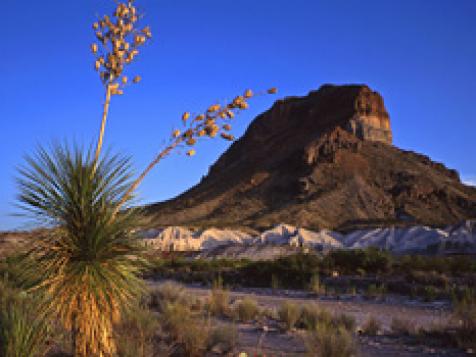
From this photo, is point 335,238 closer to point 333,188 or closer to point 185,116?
point 333,188

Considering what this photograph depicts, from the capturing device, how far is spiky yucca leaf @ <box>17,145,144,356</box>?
4.53m

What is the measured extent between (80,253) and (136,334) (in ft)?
7.57

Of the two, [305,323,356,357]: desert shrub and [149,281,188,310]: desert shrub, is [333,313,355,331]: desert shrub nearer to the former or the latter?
[305,323,356,357]: desert shrub

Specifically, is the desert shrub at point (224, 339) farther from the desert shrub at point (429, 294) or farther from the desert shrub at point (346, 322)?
the desert shrub at point (429, 294)

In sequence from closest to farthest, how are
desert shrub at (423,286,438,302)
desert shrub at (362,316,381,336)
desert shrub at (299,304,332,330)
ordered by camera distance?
desert shrub at (362,316,381,336) → desert shrub at (299,304,332,330) → desert shrub at (423,286,438,302)

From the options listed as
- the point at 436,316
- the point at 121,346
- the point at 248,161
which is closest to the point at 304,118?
the point at 248,161

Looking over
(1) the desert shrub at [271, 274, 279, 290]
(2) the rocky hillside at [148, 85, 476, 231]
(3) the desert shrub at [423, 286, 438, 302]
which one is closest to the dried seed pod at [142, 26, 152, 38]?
(3) the desert shrub at [423, 286, 438, 302]

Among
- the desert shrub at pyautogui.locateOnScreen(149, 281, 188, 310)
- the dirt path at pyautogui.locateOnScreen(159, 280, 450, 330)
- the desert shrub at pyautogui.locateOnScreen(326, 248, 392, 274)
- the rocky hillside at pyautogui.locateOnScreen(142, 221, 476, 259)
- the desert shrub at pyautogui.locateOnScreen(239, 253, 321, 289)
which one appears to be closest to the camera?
the dirt path at pyautogui.locateOnScreen(159, 280, 450, 330)

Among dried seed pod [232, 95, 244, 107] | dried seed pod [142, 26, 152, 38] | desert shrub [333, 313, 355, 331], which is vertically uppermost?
dried seed pod [142, 26, 152, 38]

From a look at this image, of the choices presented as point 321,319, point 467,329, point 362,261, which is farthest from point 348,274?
point 467,329

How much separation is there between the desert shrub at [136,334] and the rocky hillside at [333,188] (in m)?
56.1

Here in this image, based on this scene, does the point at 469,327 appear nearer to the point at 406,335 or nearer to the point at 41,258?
the point at 406,335

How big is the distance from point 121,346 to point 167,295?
6.34m

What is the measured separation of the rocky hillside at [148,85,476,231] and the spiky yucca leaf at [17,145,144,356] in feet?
192
